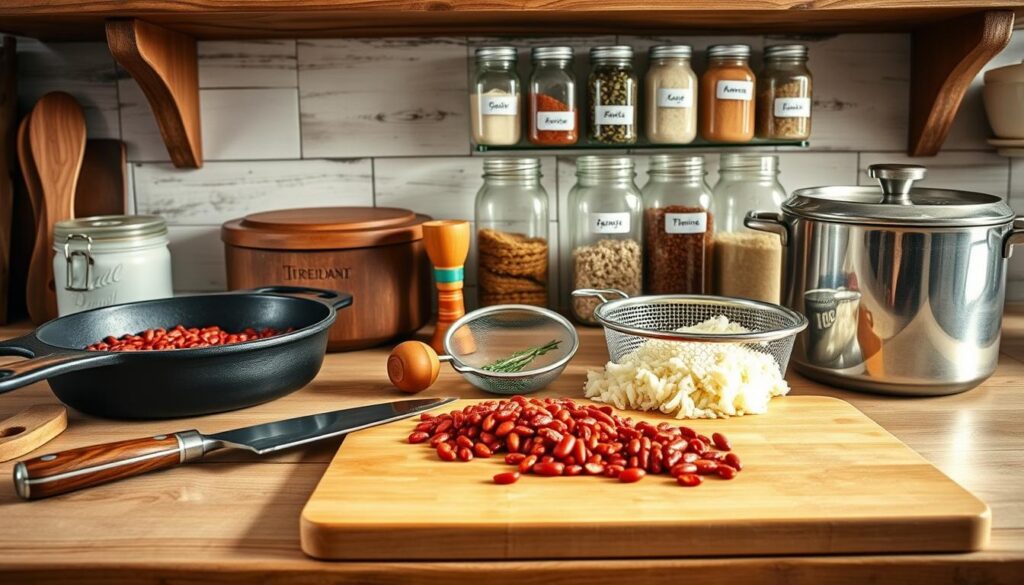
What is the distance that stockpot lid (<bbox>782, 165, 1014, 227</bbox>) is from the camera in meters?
1.16

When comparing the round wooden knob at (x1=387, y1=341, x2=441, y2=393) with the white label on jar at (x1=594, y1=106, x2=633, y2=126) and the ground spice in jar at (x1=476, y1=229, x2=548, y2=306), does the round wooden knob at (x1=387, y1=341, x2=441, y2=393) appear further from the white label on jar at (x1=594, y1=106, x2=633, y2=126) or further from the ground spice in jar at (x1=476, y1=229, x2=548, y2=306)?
the white label on jar at (x1=594, y1=106, x2=633, y2=126)

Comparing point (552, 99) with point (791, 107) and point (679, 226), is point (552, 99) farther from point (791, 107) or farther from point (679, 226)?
point (791, 107)

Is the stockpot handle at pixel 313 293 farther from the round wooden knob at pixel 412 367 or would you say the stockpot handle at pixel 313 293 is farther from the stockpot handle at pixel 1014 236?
the stockpot handle at pixel 1014 236

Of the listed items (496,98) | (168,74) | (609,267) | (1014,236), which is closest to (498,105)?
(496,98)

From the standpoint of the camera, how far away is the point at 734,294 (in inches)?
61.5

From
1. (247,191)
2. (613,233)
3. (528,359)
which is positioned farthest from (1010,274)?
(247,191)

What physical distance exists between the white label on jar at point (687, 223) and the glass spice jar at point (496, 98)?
0.29m

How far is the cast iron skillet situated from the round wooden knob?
→ 10 cm

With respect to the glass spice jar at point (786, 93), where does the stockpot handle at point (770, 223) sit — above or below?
below

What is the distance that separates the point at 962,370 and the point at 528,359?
0.56 metres

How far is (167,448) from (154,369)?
0.44 feet

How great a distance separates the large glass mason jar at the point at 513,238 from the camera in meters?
1.58

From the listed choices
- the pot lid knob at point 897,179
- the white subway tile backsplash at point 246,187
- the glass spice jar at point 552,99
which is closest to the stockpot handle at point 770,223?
the pot lid knob at point 897,179

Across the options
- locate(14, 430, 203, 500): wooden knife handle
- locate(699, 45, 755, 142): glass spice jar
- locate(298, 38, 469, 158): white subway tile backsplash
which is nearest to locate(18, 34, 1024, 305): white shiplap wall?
locate(298, 38, 469, 158): white subway tile backsplash
